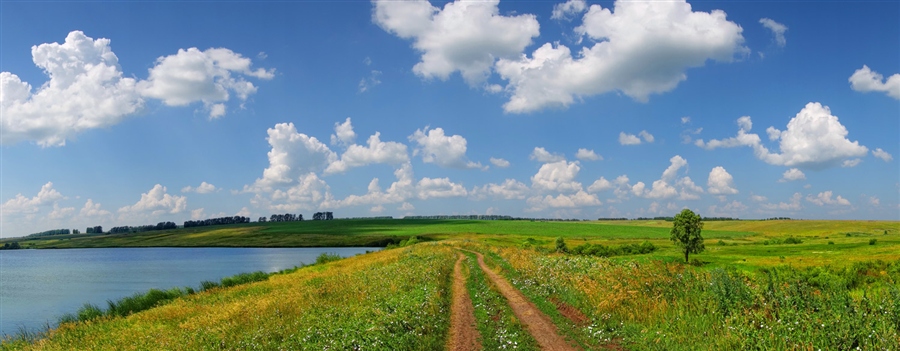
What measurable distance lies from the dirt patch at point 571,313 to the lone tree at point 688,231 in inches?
1977

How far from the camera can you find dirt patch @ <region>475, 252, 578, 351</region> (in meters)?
14.0

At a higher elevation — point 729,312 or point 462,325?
point 729,312

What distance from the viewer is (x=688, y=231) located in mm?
63844

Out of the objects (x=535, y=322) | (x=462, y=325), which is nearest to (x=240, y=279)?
(x=462, y=325)

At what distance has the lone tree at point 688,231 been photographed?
209 ft

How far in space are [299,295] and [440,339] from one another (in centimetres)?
1238

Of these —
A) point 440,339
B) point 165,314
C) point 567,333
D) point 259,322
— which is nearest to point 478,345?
point 440,339

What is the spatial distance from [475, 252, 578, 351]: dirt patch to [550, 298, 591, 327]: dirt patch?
3.02 feet

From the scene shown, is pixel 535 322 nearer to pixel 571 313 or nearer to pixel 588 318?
pixel 588 318

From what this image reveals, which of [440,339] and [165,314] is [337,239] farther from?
[440,339]

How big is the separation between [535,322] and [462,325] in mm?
2694

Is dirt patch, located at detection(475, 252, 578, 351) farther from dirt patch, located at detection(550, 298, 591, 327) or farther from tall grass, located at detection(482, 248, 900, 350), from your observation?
tall grass, located at detection(482, 248, 900, 350)

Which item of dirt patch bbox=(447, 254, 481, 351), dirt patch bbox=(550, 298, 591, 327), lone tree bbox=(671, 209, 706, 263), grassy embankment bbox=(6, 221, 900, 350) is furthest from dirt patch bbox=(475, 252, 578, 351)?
lone tree bbox=(671, 209, 706, 263)

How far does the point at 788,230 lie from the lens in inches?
7446
